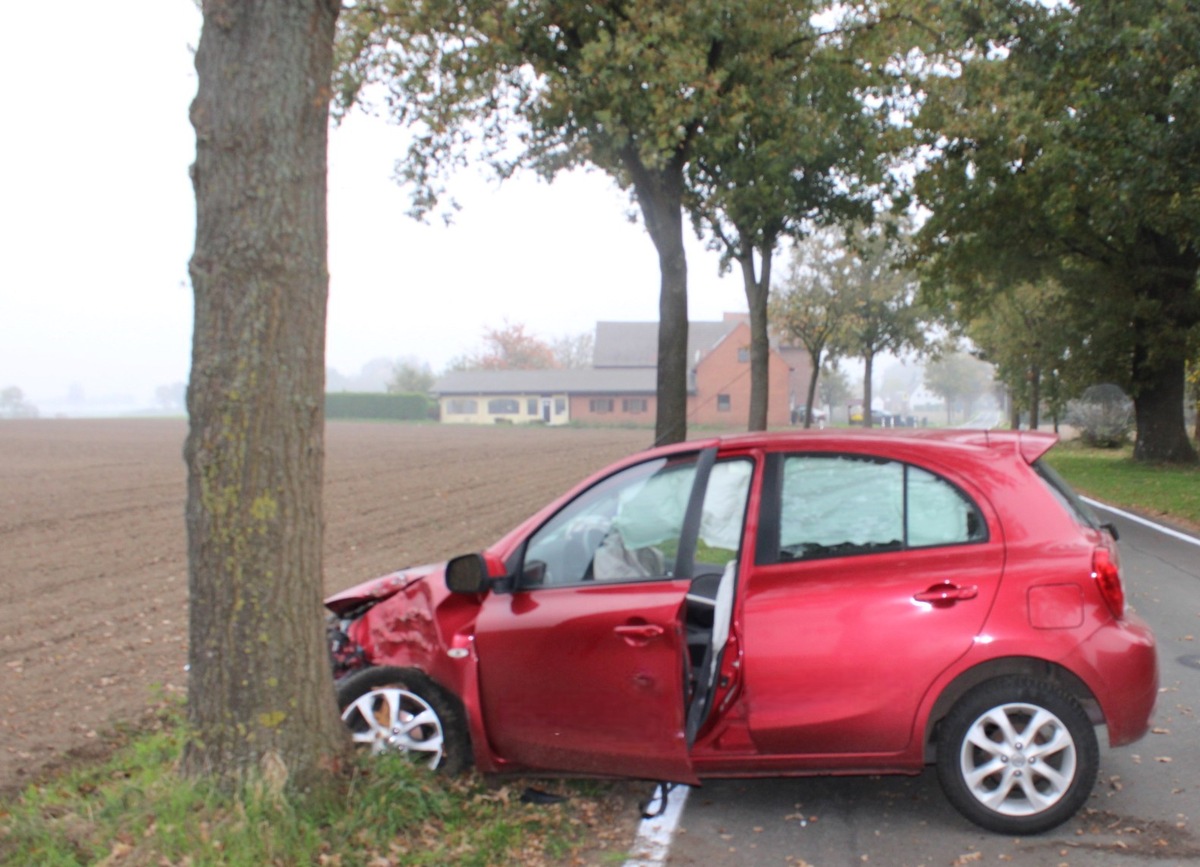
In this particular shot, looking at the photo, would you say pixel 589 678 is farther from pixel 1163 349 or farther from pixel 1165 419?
pixel 1165 419

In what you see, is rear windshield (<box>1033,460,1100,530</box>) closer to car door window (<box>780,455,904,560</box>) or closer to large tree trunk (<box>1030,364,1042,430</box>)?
car door window (<box>780,455,904,560</box>)

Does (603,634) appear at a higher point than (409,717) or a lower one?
higher

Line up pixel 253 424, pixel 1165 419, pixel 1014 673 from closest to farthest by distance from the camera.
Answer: pixel 253 424 → pixel 1014 673 → pixel 1165 419

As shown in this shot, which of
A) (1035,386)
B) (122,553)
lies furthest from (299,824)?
(1035,386)

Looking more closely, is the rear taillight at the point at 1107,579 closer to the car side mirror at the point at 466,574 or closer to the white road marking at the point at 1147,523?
the car side mirror at the point at 466,574

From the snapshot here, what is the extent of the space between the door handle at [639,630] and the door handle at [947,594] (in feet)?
3.50

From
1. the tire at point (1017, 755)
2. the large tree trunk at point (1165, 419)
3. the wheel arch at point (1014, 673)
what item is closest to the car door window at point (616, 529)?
the wheel arch at point (1014, 673)

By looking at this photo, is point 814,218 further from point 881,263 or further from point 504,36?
point 881,263

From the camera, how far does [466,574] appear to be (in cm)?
554

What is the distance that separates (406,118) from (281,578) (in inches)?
601

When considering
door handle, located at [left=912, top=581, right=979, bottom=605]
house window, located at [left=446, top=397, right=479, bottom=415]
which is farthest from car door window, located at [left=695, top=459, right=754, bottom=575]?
house window, located at [left=446, top=397, right=479, bottom=415]

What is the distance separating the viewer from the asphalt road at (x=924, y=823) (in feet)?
16.5

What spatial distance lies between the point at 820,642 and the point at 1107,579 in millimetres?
1211

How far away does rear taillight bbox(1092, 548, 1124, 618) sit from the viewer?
5176mm
